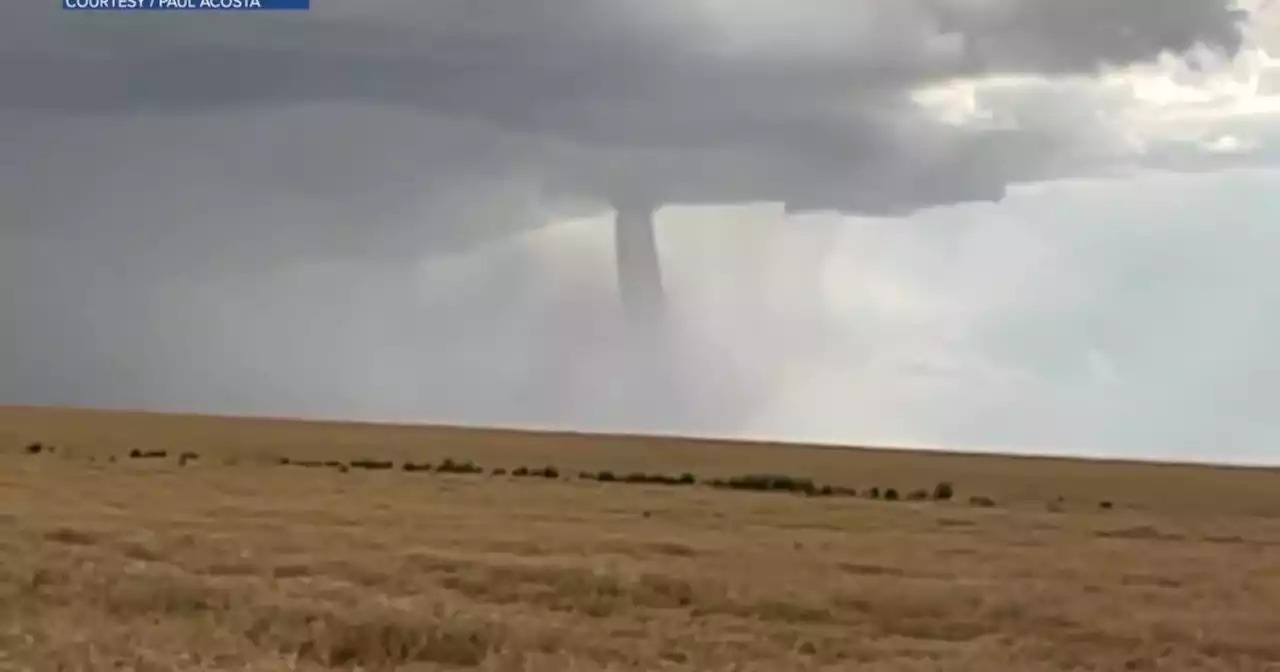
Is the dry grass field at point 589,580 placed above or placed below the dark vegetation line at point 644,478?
below

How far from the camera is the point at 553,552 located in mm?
24219

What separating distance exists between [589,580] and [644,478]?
31.5 meters

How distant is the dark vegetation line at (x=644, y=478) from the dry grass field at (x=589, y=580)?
4388 mm

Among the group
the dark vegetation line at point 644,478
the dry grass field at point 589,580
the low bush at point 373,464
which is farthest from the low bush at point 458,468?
the dry grass field at point 589,580

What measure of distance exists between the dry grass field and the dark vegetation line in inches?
173

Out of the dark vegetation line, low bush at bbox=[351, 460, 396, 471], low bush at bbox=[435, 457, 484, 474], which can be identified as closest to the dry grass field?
the dark vegetation line

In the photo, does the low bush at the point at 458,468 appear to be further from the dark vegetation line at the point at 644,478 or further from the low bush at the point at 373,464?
the low bush at the point at 373,464

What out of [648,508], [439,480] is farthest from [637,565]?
[439,480]

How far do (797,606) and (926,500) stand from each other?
27.5 m

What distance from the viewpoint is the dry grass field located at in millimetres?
15383

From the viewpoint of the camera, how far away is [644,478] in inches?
2025

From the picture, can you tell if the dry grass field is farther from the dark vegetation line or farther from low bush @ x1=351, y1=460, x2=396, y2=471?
low bush @ x1=351, y1=460, x2=396, y2=471

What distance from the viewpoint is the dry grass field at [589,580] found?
15383 mm

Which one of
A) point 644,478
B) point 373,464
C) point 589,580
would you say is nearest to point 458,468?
point 373,464
